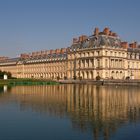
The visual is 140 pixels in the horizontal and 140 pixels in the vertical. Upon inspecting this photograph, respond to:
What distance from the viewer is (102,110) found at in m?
23.6

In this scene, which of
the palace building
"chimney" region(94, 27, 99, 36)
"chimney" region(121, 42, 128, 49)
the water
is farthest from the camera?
"chimney" region(121, 42, 128, 49)

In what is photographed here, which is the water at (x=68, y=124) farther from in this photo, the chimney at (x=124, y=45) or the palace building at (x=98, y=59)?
the chimney at (x=124, y=45)

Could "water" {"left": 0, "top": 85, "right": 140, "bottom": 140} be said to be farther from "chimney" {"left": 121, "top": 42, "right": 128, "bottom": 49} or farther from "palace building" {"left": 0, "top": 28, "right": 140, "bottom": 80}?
"chimney" {"left": 121, "top": 42, "right": 128, "bottom": 49}

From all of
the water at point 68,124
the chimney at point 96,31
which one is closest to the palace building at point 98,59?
the chimney at point 96,31

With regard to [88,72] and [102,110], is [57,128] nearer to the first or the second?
[102,110]

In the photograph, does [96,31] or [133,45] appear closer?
[96,31]

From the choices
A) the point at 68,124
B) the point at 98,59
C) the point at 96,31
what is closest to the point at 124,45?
the point at 96,31

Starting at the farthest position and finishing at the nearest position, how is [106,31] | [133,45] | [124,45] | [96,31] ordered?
1. [133,45]
2. [124,45]
3. [96,31]
4. [106,31]

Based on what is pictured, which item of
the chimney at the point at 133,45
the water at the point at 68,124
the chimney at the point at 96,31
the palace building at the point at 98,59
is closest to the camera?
the water at the point at 68,124

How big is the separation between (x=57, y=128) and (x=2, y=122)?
155 inches

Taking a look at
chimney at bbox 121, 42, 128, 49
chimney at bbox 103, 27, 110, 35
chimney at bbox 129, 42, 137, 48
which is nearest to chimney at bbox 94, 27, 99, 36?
chimney at bbox 103, 27, 110, 35

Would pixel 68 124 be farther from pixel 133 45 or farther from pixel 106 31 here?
pixel 133 45

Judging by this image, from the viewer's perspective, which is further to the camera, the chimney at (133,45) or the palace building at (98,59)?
the chimney at (133,45)

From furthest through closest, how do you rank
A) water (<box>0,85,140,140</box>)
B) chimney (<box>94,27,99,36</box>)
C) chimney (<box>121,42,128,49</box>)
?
chimney (<box>121,42,128,49</box>)
chimney (<box>94,27,99,36</box>)
water (<box>0,85,140,140</box>)
